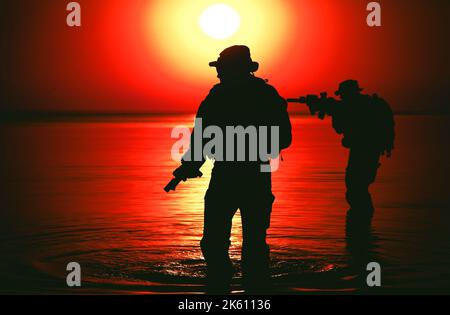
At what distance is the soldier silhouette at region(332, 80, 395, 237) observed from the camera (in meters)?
14.7

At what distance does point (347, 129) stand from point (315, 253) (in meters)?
3.52

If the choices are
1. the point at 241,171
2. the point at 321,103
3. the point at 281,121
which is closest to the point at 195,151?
the point at 241,171

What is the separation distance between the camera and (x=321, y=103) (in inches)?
585

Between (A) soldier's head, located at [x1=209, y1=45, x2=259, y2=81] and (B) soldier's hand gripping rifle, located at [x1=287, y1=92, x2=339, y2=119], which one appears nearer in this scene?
(A) soldier's head, located at [x1=209, y1=45, x2=259, y2=81]

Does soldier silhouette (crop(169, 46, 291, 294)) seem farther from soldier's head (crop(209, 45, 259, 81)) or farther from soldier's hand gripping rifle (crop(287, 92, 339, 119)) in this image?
soldier's hand gripping rifle (crop(287, 92, 339, 119))

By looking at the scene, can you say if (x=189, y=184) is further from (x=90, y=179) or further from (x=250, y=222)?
(x=250, y=222)

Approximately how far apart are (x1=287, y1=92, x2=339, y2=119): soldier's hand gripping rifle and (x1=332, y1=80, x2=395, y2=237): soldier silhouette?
0.31ft

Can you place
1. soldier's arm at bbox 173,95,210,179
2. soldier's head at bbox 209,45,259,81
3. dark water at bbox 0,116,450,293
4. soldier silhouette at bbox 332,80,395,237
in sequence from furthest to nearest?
1. soldier silhouette at bbox 332,80,395,237
2. dark water at bbox 0,116,450,293
3. soldier's head at bbox 209,45,259,81
4. soldier's arm at bbox 173,95,210,179

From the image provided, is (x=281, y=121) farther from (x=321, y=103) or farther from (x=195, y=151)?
(x=321, y=103)

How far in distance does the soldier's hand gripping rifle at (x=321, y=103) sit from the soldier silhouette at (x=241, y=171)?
5312 millimetres

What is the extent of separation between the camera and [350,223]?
14.7 metres

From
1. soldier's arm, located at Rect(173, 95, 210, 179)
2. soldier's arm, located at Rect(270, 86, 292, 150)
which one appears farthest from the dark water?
soldier's arm, located at Rect(270, 86, 292, 150)

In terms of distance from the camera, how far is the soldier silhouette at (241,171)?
9.33 m

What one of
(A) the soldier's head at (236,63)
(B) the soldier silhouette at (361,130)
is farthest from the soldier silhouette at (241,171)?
(B) the soldier silhouette at (361,130)
